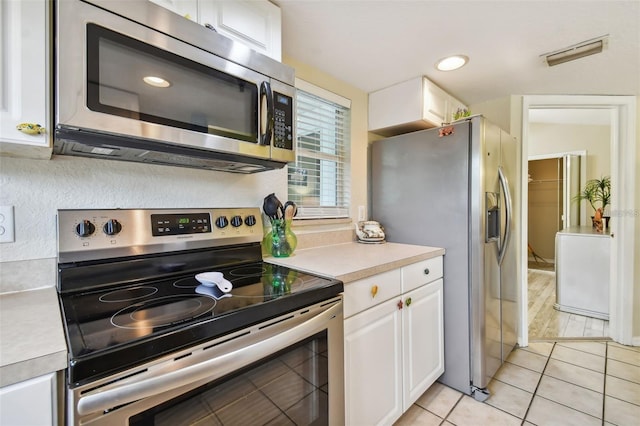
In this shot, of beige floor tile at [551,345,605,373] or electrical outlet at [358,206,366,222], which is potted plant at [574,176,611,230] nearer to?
beige floor tile at [551,345,605,373]

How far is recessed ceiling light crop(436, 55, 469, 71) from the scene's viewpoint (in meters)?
1.81

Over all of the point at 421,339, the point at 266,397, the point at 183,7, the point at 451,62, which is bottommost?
the point at 421,339

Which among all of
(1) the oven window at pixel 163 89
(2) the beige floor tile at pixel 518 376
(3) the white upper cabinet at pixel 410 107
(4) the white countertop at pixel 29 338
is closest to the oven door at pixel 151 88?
(1) the oven window at pixel 163 89

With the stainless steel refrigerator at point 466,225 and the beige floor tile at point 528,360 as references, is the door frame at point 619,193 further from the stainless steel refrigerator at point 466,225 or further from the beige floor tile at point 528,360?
the stainless steel refrigerator at point 466,225

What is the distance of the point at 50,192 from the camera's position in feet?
3.31

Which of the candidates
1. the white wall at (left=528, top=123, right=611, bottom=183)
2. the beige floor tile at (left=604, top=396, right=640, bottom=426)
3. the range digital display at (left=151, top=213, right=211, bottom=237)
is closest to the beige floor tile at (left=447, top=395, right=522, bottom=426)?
the beige floor tile at (left=604, top=396, right=640, bottom=426)

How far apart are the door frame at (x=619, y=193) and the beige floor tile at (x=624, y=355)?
0.16 metres

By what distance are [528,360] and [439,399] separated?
979 millimetres

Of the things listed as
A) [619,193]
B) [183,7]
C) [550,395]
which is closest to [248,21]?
[183,7]

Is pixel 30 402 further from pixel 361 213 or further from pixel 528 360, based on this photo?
pixel 528 360

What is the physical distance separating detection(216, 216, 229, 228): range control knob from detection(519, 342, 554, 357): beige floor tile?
2584 mm

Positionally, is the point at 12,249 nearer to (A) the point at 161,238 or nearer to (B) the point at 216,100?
(A) the point at 161,238

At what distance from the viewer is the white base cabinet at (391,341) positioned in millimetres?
1223

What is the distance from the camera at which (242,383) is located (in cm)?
79
